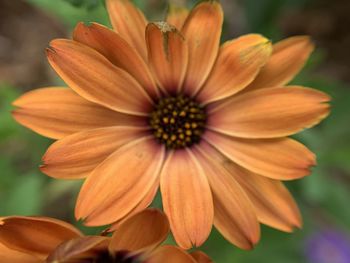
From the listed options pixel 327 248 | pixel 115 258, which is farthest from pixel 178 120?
pixel 327 248

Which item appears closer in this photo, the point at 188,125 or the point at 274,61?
the point at 274,61

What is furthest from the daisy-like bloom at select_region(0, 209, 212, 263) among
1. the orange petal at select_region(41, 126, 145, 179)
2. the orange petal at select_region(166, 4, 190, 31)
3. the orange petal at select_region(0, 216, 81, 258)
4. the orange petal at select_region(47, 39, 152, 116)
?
the orange petal at select_region(166, 4, 190, 31)

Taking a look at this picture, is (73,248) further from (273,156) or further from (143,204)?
(273,156)

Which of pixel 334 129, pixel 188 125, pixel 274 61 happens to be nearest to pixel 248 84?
pixel 274 61

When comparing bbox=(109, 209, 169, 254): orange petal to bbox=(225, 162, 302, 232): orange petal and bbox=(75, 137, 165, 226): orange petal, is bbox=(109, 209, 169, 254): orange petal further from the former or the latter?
bbox=(225, 162, 302, 232): orange petal

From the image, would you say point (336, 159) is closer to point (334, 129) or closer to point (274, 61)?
point (334, 129)

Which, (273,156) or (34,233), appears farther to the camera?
(273,156)
